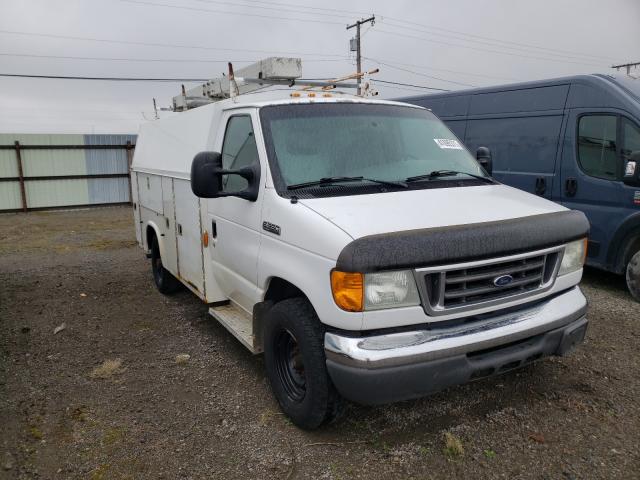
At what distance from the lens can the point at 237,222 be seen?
12.3 ft

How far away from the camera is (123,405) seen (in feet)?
12.1

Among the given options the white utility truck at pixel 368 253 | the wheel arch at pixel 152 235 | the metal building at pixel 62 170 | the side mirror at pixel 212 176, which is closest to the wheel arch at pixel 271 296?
the white utility truck at pixel 368 253

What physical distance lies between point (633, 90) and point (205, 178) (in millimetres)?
5619

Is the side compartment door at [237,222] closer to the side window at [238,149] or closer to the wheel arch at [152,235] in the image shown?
the side window at [238,149]

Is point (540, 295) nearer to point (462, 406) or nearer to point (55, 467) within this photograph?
point (462, 406)

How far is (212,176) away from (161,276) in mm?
3317

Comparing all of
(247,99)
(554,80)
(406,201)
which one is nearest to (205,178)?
(247,99)

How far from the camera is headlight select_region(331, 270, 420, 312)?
259 cm

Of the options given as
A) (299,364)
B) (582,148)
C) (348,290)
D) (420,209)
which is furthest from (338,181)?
(582,148)

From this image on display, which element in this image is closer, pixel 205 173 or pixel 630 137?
pixel 205 173

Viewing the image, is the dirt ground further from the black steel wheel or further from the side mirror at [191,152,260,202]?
the side mirror at [191,152,260,202]

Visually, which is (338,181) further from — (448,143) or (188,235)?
(188,235)

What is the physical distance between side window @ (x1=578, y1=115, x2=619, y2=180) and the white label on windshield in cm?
314

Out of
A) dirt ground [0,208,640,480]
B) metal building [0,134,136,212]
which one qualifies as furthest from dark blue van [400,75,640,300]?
metal building [0,134,136,212]
